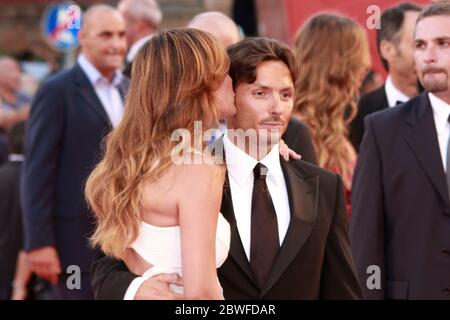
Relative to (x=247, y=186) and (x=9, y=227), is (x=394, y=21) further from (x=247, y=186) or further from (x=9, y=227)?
(x=9, y=227)

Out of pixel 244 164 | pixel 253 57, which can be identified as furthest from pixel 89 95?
pixel 244 164

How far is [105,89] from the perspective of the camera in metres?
7.64

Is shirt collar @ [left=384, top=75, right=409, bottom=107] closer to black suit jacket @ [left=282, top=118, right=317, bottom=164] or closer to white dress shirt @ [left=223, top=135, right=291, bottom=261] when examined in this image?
black suit jacket @ [left=282, top=118, right=317, bottom=164]

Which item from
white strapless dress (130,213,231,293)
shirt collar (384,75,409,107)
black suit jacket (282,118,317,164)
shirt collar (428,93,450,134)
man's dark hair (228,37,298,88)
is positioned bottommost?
white strapless dress (130,213,231,293)

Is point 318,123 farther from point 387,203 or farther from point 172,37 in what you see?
point 172,37

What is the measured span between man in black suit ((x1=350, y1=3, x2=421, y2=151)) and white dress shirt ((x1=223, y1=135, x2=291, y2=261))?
8.47 ft

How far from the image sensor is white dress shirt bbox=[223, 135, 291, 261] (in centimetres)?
461

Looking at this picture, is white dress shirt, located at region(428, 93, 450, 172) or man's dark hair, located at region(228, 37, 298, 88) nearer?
man's dark hair, located at region(228, 37, 298, 88)

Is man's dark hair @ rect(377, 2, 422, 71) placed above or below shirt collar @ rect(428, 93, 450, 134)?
above

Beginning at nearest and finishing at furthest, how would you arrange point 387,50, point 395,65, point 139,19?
point 395,65 < point 387,50 < point 139,19

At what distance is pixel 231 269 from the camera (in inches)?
178

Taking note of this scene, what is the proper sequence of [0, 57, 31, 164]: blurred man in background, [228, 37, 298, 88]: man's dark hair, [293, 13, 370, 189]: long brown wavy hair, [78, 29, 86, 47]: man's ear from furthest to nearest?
[0, 57, 31, 164]: blurred man in background < [78, 29, 86, 47]: man's ear < [293, 13, 370, 189]: long brown wavy hair < [228, 37, 298, 88]: man's dark hair

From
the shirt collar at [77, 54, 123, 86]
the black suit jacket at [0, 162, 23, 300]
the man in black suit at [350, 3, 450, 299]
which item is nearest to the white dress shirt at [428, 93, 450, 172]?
the man in black suit at [350, 3, 450, 299]

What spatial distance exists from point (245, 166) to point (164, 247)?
62 centimetres
